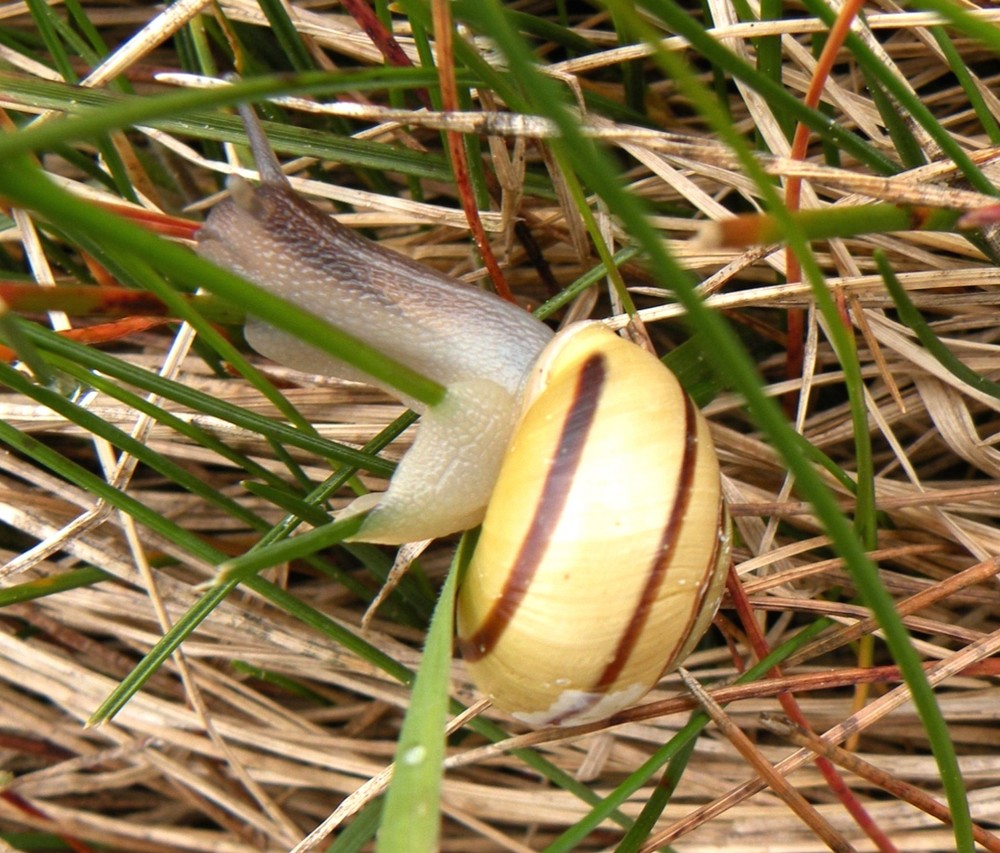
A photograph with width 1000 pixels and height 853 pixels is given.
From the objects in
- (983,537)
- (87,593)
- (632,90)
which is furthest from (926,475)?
(87,593)

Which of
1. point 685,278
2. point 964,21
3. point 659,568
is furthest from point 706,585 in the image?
point 964,21

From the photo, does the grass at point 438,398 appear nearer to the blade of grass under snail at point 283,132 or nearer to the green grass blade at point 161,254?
the blade of grass under snail at point 283,132

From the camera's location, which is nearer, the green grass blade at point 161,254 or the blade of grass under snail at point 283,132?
the green grass blade at point 161,254

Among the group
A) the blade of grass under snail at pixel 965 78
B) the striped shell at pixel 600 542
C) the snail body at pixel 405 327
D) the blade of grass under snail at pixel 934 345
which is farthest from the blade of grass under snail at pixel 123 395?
the blade of grass under snail at pixel 965 78

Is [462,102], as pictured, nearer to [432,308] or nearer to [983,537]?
[432,308]

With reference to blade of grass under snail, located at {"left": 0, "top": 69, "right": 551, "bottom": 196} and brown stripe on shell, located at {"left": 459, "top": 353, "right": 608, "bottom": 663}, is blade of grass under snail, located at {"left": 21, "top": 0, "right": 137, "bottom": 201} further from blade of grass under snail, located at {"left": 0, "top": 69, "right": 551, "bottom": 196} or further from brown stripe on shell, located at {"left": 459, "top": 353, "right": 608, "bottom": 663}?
brown stripe on shell, located at {"left": 459, "top": 353, "right": 608, "bottom": 663}

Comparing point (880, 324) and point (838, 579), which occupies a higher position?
point (880, 324)
